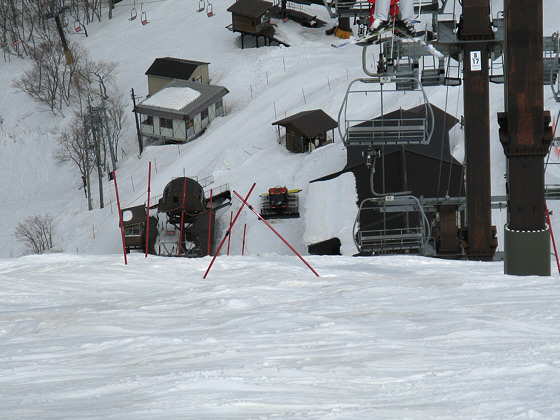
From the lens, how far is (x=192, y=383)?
20.8 ft

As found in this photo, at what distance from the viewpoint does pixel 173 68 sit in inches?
1906

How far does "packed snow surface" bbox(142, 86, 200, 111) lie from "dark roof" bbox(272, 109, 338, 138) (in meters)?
8.65

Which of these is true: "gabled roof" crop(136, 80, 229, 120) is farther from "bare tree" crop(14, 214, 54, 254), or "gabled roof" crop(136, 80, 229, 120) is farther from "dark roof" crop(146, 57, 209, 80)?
"bare tree" crop(14, 214, 54, 254)

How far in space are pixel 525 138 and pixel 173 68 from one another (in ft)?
130

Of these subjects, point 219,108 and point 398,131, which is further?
point 219,108

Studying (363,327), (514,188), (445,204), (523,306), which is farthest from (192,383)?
(445,204)

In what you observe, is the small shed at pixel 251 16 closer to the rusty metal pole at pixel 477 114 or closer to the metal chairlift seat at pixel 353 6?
the metal chairlift seat at pixel 353 6

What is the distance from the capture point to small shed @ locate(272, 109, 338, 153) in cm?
3594

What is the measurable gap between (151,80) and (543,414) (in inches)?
1771

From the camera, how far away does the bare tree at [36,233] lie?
36047 millimetres

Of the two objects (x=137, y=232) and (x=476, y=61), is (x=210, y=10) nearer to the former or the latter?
(x=137, y=232)

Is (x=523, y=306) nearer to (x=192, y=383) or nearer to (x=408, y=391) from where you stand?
(x=408, y=391)

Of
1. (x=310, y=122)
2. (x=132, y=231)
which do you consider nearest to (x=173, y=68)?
(x=310, y=122)

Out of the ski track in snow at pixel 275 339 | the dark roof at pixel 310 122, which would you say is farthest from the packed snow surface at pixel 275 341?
the dark roof at pixel 310 122
